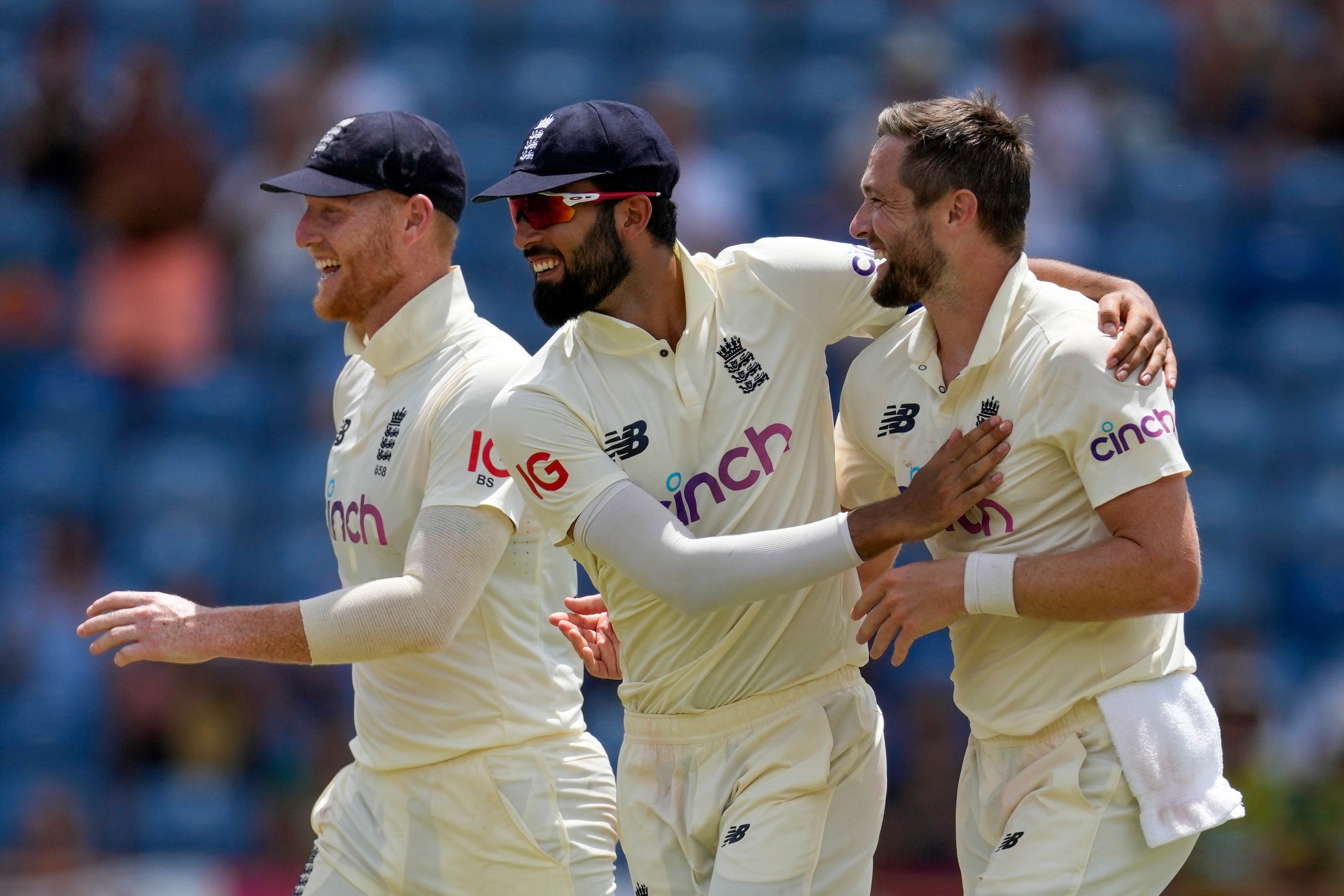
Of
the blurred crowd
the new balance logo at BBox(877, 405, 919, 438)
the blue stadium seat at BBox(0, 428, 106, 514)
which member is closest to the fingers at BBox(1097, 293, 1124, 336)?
the new balance logo at BBox(877, 405, 919, 438)

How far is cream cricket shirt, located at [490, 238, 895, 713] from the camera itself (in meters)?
4.31

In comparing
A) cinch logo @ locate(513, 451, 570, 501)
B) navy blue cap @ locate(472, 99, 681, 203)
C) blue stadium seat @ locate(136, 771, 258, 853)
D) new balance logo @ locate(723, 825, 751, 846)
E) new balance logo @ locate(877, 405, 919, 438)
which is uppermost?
navy blue cap @ locate(472, 99, 681, 203)

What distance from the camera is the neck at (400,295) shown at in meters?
5.07

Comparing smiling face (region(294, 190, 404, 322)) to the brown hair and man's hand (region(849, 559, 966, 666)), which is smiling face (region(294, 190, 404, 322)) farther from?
man's hand (region(849, 559, 966, 666))

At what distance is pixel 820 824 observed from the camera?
167 inches

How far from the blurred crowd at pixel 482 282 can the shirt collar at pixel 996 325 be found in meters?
4.19

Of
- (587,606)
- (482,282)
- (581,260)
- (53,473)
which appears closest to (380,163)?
(581,260)

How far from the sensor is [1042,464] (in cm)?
400

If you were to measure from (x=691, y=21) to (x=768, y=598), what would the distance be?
880 centimetres

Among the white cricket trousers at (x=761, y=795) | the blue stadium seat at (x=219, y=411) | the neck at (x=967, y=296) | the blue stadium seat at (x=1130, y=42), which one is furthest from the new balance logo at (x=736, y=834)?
the blue stadium seat at (x=1130, y=42)

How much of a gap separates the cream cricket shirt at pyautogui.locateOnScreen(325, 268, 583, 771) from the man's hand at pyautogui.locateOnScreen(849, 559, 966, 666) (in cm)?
112

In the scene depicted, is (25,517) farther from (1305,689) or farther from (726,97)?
(1305,689)

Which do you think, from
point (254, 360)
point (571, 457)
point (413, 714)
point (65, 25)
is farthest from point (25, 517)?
point (571, 457)

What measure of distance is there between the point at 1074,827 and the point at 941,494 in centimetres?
79
